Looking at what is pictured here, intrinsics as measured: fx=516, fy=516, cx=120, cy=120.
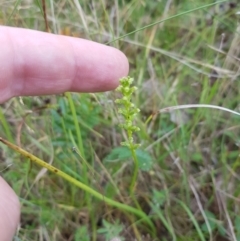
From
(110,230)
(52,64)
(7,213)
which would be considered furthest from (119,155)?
(7,213)

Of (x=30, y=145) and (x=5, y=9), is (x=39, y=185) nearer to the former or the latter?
(x=30, y=145)

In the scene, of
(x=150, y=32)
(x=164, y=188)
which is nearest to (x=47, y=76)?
(x=164, y=188)

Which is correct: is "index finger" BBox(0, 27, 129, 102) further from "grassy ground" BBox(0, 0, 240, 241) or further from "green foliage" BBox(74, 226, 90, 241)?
"green foliage" BBox(74, 226, 90, 241)

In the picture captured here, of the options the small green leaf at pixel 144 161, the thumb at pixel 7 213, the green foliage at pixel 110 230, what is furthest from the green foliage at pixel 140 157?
the thumb at pixel 7 213

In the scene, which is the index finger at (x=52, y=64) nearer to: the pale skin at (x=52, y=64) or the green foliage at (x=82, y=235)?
the pale skin at (x=52, y=64)

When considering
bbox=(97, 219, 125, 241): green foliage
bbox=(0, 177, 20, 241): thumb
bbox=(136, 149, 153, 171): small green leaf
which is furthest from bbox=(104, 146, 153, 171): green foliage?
bbox=(0, 177, 20, 241): thumb

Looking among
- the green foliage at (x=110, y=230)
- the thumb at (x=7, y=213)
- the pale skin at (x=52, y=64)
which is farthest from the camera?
the green foliage at (x=110, y=230)

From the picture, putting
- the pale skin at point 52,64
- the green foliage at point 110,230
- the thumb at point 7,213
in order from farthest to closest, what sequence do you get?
the green foliage at point 110,230, the pale skin at point 52,64, the thumb at point 7,213
